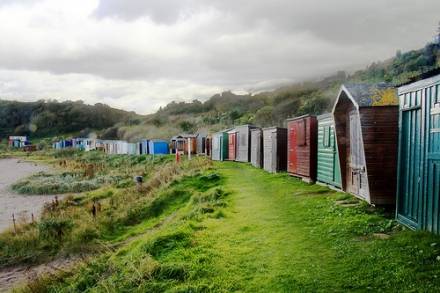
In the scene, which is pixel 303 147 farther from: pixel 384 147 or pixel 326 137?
pixel 384 147

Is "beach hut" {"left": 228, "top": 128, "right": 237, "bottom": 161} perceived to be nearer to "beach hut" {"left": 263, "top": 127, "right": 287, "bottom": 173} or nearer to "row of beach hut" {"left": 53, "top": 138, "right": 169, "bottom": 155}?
"beach hut" {"left": 263, "top": 127, "right": 287, "bottom": 173}

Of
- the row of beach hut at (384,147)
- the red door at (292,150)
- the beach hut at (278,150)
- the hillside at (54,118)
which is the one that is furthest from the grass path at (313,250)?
the hillside at (54,118)

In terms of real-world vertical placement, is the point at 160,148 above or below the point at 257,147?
below

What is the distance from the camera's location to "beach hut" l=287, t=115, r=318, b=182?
1656 centimetres

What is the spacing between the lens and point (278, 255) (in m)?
7.89

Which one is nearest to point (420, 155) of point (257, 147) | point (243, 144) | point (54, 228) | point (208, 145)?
point (54, 228)

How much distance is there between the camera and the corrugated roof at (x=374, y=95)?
34.4 feet

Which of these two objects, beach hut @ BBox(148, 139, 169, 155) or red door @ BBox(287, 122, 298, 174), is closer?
red door @ BBox(287, 122, 298, 174)

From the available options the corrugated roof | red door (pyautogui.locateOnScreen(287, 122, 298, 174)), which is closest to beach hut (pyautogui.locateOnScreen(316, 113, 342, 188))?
red door (pyautogui.locateOnScreen(287, 122, 298, 174))

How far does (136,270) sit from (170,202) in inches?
418

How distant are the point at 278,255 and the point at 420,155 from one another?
3326mm

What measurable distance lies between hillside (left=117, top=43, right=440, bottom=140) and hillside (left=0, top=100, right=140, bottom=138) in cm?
2957

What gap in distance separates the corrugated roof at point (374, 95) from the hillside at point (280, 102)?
0.69 metres

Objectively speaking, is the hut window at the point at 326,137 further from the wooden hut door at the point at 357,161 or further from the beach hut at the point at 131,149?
the beach hut at the point at 131,149
